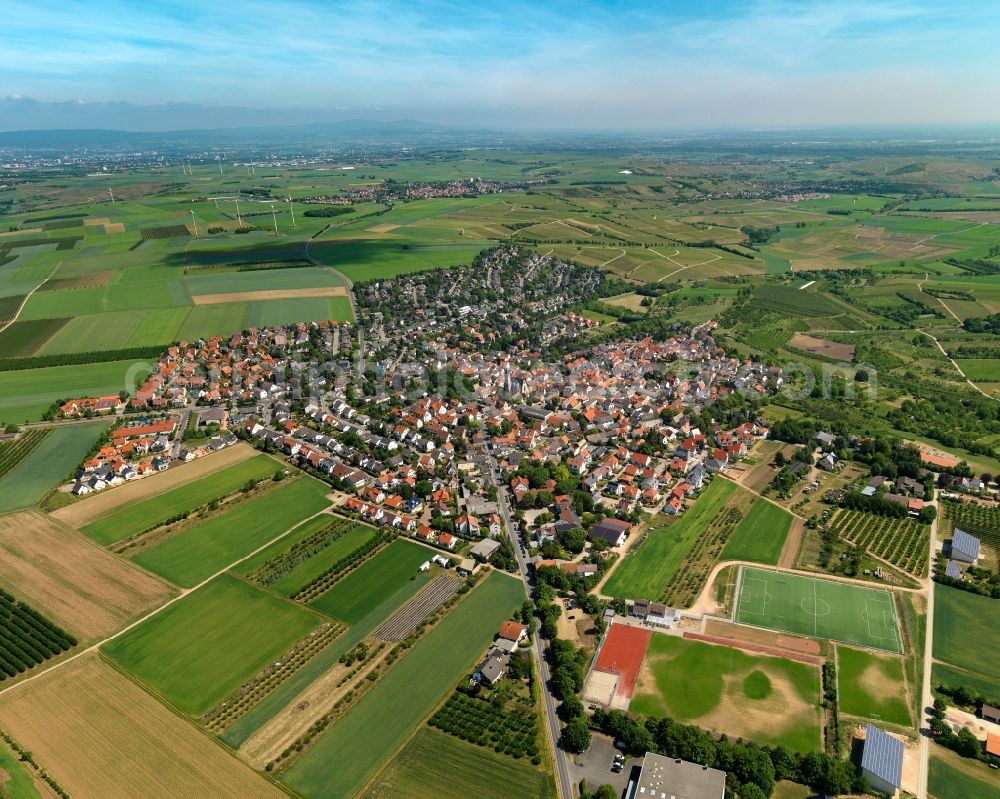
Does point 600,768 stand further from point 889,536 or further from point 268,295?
point 268,295

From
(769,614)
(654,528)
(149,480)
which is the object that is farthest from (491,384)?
(769,614)

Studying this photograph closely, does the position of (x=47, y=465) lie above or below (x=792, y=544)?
above

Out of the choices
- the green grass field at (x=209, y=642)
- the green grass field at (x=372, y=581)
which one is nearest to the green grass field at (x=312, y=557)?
the green grass field at (x=209, y=642)

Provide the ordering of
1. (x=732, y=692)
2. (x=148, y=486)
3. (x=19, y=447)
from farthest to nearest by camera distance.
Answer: (x=19, y=447) → (x=148, y=486) → (x=732, y=692)

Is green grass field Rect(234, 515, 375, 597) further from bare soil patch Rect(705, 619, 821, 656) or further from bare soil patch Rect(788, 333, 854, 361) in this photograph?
bare soil patch Rect(788, 333, 854, 361)

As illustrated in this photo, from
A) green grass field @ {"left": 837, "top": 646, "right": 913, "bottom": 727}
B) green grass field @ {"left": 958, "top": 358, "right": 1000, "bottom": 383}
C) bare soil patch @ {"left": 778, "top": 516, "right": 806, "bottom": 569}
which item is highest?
green grass field @ {"left": 958, "top": 358, "right": 1000, "bottom": 383}

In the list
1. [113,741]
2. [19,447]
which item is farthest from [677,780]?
[19,447]

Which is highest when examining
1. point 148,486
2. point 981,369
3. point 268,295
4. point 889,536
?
point 268,295

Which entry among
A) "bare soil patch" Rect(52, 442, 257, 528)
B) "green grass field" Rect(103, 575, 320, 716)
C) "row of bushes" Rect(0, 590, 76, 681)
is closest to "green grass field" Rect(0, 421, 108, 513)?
"bare soil patch" Rect(52, 442, 257, 528)
